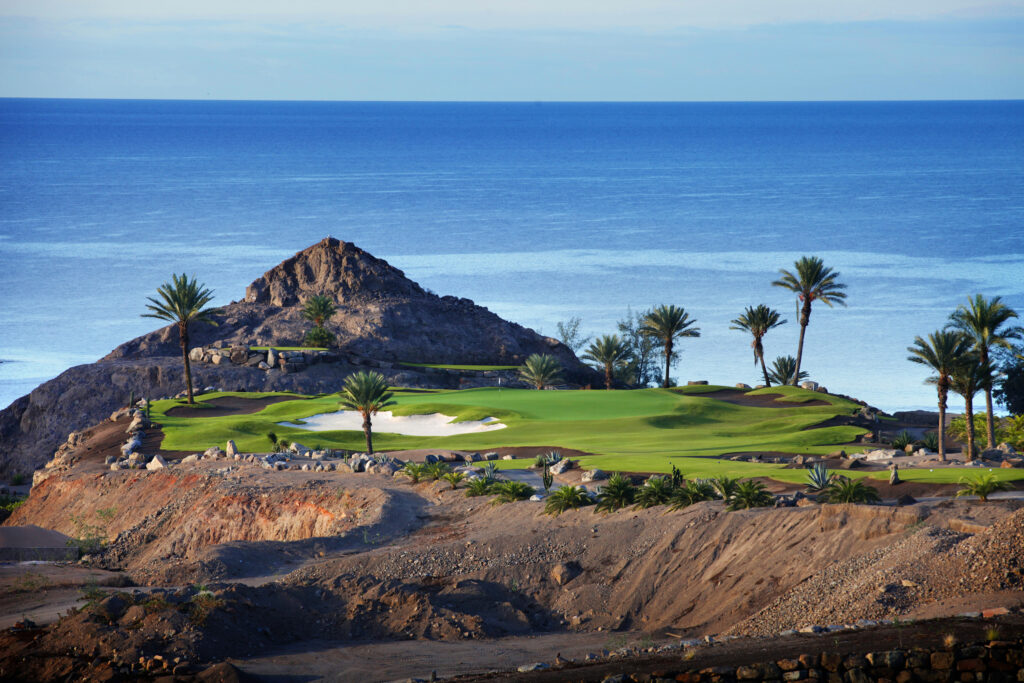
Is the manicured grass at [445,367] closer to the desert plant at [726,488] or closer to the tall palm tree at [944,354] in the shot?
the tall palm tree at [944,354]

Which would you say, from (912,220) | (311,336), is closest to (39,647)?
(311,336)

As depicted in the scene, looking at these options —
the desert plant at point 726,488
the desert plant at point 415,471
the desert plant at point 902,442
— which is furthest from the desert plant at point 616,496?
the desert plant at point 902,442

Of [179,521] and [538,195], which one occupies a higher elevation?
[538,195]

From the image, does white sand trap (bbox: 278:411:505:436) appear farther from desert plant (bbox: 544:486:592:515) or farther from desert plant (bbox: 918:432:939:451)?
desert plant (bbox: 544:486:592:515)

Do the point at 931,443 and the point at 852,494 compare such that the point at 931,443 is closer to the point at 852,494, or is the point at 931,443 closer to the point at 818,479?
the point at 818,479

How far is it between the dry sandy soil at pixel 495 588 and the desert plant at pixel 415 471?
8.58 feet

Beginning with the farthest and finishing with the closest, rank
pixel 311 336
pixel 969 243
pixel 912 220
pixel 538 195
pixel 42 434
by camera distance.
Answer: pixel 538 195, pixel 912 220, pixel 969 243, pixel 311 336, pixel 42 434

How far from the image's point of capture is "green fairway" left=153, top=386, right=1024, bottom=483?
34375 mm

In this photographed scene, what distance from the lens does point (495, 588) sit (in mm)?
20453

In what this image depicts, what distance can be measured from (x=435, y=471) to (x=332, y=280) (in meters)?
40.3

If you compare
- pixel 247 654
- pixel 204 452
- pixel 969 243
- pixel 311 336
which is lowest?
pixel 247 654

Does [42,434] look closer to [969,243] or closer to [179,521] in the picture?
[179,521]

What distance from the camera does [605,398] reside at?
4728 cm

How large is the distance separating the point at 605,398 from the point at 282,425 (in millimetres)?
13653
